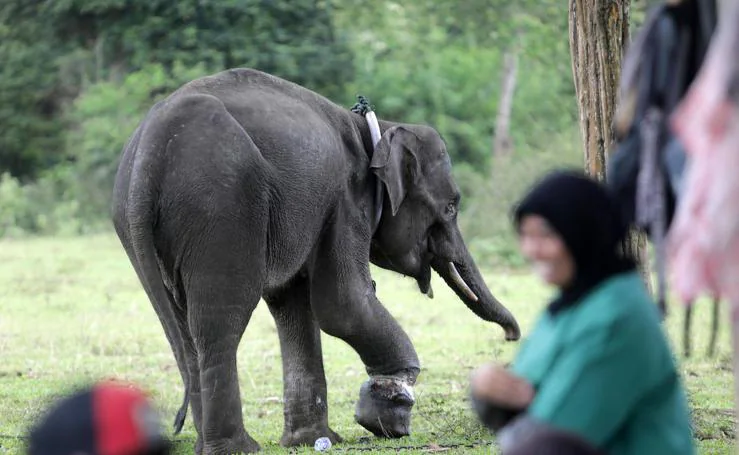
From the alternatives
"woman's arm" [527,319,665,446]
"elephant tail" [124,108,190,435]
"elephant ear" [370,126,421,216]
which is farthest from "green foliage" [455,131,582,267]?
"woman's arm" [527,319,665,446]

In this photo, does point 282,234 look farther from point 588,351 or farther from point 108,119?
point 108,119

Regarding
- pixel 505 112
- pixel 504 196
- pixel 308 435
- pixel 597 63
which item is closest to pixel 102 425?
pixel 597 63

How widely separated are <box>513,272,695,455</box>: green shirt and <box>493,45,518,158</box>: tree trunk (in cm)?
2493

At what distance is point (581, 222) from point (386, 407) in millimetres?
4654

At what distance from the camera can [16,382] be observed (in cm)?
1116

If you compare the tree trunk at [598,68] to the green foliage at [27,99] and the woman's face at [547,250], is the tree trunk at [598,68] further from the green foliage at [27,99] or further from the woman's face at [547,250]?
the green foliage at [27,99]

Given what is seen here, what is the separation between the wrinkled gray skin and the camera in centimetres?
721

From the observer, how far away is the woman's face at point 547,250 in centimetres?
405

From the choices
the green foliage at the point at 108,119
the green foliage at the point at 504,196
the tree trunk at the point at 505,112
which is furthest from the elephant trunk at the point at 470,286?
the tree trunk at the point at 505,112

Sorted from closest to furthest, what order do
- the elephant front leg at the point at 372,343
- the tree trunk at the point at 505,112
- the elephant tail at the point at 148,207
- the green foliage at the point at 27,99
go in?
the elephant tail at the point at 148,207
the elephant front leg at the point at 372,343
the green foliage at the point at 27,99
the tree trunk at the point at 505,112

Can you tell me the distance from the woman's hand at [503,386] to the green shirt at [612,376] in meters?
0.03

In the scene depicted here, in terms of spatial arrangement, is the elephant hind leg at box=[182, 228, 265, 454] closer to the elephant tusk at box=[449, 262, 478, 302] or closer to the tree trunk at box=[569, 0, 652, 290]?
the tree trunk at box=[569, 0, 652, 290]

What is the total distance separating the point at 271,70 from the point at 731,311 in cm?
2012

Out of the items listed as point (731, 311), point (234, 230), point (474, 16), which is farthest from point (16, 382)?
point (474, 16)
